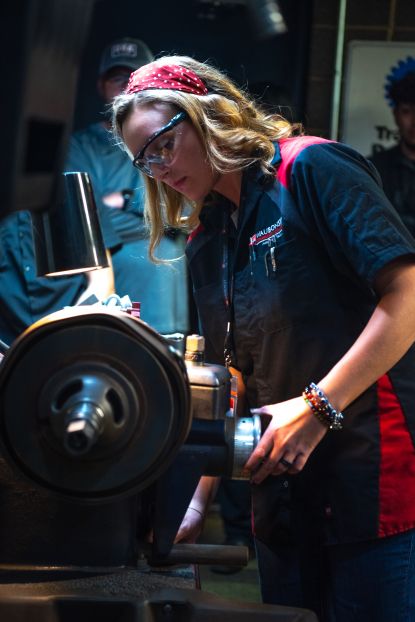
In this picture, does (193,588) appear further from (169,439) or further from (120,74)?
(120,74)

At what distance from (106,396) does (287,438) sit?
0.36 meters

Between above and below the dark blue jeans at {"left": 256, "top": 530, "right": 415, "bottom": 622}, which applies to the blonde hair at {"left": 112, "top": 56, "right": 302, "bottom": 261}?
above

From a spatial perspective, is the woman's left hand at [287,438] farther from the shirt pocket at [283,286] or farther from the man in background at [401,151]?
the man in background at [401,151]

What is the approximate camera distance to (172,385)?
1.05m

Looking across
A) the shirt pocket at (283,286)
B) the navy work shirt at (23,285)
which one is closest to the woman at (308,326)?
the shirt pocket at (283,286)

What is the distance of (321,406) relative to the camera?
1327mm

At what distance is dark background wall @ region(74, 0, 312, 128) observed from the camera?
11.8 ft

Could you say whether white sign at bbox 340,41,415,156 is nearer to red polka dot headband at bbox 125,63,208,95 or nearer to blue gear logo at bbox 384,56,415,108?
blue gear logo at bbox 384,56,415,108

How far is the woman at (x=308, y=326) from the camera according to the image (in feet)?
4.36

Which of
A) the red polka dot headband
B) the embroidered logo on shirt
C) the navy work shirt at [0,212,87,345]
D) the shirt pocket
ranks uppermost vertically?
the red polka dot headband

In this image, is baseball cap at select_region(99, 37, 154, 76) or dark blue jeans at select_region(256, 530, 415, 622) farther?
baseball cap at select_region(99, 37, 154, 76)

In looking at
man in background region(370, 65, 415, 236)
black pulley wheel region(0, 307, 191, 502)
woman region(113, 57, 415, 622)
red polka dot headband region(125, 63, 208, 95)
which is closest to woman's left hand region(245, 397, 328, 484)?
woman region(113, 57, 415, 622)

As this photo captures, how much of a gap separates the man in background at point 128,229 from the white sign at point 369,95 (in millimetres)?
907

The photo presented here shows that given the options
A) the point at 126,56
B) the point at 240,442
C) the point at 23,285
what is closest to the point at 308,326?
the point at 240,442
